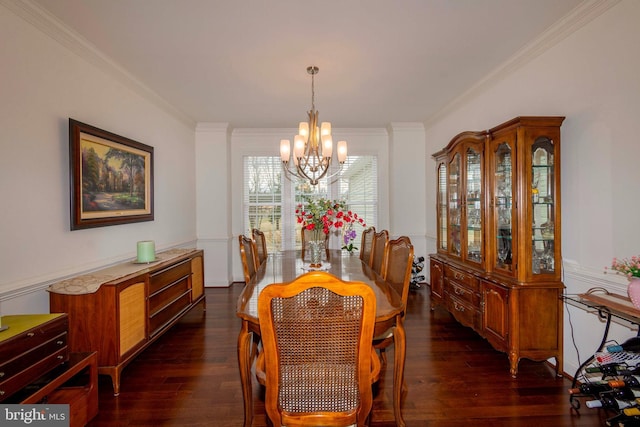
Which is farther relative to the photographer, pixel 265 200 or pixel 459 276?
pixel 265 200

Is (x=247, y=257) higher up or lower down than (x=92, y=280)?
higher up

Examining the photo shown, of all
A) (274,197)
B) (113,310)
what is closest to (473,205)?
(113,310)

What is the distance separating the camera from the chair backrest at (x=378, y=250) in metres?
2.86

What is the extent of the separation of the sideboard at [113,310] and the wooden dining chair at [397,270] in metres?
1.85

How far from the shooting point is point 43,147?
7.47 ft

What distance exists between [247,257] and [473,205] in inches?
88.2

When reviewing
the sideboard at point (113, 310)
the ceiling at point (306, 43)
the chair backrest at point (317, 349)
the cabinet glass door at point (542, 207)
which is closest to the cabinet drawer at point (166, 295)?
A: the sideboard at point (113, 310)

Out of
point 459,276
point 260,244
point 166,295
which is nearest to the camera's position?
point 166,295

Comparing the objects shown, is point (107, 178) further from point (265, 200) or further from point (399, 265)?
point (265, 200)

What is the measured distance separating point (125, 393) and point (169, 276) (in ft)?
3.58

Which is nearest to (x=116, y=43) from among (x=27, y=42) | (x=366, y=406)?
(x=27, y=42)

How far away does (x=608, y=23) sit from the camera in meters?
2.10

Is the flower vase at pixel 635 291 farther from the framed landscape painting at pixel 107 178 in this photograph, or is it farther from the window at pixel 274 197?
the window at pixel 274 197

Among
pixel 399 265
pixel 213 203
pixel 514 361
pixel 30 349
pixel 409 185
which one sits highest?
pixel 409 185
